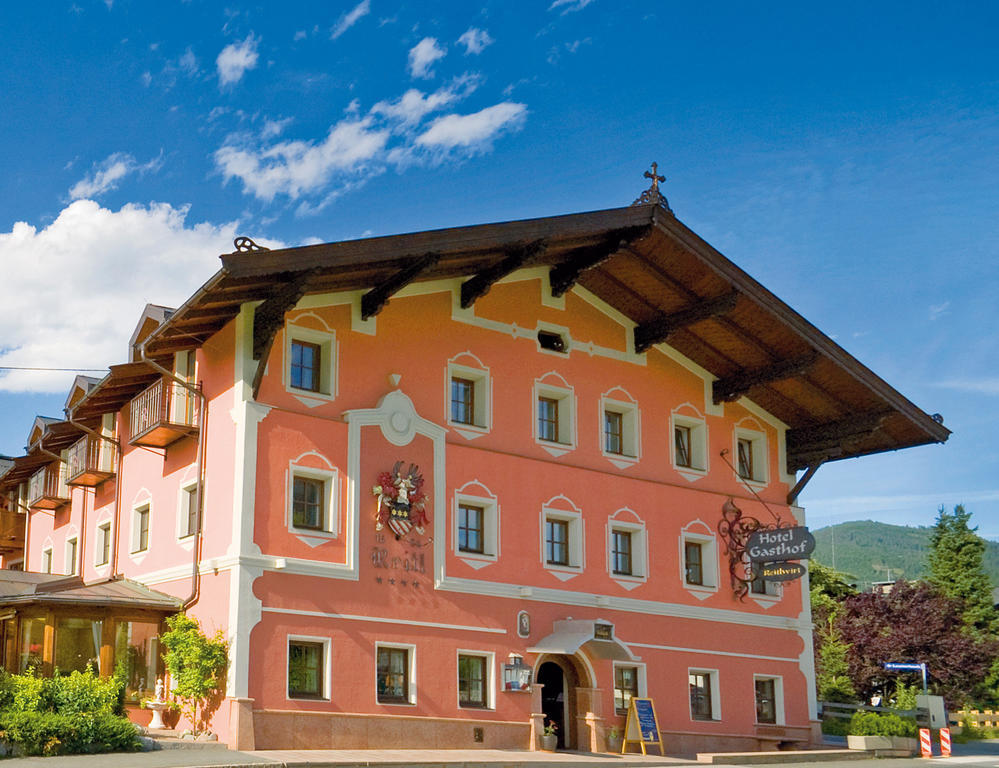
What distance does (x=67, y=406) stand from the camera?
97.2 feet

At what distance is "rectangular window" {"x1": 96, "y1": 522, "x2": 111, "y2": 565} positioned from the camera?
1071 inches

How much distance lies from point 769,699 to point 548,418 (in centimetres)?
849

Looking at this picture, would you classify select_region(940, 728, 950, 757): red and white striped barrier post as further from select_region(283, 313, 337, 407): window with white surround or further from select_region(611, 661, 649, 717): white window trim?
select_region(283, 313, 337, 407): window with white surround

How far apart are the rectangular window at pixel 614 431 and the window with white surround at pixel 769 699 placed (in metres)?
6.09

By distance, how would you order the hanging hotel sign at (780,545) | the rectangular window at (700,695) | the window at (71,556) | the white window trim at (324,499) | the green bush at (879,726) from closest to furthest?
the white window trim at (324,499) → the hanging hotel sign at (780,545) → the rectangular window at (700,695) → the green bush at (879,726) → the window at (71,556)

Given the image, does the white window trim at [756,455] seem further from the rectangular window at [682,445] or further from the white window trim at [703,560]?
the white window trim at [703,560]

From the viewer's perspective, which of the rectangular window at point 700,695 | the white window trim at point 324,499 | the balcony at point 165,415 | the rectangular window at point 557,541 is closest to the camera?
the white window trim at point 324,499

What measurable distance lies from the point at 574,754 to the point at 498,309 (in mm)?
8944

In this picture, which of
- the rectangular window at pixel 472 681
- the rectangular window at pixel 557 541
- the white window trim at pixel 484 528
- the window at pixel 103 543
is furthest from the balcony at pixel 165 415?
the rectangular window at pixel 557 541

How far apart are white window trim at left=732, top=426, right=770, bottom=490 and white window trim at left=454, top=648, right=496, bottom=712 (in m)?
8.70

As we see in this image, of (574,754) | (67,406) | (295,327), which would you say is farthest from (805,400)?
(67,406)

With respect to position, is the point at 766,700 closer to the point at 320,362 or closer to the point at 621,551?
the point at 621,551

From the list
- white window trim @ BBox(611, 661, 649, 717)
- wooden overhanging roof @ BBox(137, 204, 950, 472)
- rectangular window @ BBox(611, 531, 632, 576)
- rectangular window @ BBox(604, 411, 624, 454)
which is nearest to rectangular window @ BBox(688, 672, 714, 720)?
white window trim @ BBox(611, 661, 649, 717)

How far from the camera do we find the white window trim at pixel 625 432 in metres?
27.2
